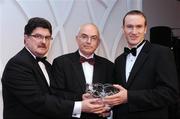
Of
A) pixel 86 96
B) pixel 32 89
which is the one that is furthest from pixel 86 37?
pixel 32 89

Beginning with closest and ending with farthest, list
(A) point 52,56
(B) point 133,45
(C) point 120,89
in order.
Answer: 1. (C) point 120,89
2. (B) point 133,45
3. (A) point 52,56

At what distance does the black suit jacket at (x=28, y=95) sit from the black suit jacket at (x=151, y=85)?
45 centimetres

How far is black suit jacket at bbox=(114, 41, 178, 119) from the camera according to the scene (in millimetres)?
2392

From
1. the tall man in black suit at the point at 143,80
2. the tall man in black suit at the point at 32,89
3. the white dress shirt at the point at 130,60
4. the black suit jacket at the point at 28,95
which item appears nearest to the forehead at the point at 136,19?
the tall man in black suit at the point at 143,80

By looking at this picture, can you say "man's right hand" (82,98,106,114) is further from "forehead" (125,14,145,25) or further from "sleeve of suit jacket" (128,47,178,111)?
"forehead" (125,14,145,25)

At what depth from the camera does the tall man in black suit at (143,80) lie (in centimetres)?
239

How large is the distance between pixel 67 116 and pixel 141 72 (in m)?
0.61

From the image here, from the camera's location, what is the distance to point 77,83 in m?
2.62

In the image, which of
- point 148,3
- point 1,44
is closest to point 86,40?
point 1,44

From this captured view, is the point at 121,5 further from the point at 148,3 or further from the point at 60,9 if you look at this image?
the point at 60,9

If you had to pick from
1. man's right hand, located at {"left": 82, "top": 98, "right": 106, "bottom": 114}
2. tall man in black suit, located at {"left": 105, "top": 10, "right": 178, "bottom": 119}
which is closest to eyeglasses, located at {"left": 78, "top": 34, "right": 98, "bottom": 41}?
tall man in black suit, located at {"left": 105, "top": 10, "right": 178, "bottom": 119}

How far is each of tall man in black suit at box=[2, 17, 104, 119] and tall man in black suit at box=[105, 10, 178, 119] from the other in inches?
8.5

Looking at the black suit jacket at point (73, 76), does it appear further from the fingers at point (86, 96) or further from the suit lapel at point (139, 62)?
the suit lapel at point (139, 62)

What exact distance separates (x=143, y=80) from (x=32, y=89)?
78cm
